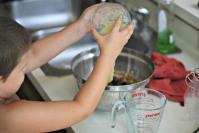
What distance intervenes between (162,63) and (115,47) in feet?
1.46

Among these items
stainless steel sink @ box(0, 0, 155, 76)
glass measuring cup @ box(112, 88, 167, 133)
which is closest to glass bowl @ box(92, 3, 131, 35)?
glass measuring cup @ box(112, 88, 167, 133)

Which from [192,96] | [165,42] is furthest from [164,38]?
[192,96]

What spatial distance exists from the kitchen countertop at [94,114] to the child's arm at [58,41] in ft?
0.36

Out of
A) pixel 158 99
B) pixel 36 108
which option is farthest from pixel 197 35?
pixel 36 108

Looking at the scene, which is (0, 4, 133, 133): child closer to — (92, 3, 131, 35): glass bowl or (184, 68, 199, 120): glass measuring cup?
(92, 3, 131, 35): glass bowl

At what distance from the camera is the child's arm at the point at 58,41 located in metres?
1.27

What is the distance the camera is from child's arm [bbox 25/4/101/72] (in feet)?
4.18

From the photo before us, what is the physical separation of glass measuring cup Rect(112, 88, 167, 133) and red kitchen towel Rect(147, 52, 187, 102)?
125 mm

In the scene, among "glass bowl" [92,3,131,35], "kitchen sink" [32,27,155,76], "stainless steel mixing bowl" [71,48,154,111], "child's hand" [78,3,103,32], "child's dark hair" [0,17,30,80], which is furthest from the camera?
"kitchen sink" [32,27,155,76]

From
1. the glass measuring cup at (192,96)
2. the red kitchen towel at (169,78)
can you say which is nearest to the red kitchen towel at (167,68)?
the red kitchen towel at (169,78)

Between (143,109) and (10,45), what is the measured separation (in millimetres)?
389

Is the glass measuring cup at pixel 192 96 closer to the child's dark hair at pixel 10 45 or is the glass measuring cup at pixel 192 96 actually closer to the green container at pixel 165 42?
the green container at pixel 165 42

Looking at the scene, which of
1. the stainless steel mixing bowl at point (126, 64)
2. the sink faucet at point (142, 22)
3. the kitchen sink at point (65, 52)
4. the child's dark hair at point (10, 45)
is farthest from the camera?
the sink faucet at point (142, 22)

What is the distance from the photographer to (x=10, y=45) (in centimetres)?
98
